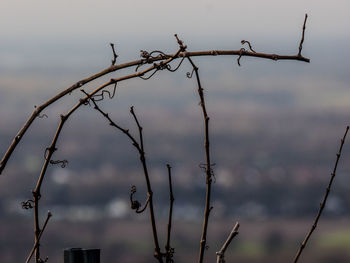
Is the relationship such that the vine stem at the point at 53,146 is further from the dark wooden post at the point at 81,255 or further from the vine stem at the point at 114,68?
the dark wooden post at the point at 81,255

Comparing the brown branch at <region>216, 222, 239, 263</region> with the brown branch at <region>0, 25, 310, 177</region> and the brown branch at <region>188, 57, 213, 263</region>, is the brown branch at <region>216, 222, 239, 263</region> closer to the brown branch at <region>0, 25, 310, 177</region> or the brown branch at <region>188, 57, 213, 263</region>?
the brown branch at <region>188, 57, 213, 263</region>

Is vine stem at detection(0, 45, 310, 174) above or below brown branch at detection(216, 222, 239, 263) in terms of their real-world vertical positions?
above

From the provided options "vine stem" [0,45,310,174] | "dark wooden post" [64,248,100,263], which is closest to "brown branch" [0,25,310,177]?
"vine stem" [0,45,310,174]

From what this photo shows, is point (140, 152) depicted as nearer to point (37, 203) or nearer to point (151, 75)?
point (151, 75)

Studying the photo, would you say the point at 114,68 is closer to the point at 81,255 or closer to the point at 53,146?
the point at 53,146

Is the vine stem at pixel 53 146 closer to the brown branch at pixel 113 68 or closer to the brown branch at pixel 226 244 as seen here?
the brown branch at pixel 113 68

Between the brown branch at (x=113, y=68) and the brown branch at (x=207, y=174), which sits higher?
the brown branch at (x=113, y=68)

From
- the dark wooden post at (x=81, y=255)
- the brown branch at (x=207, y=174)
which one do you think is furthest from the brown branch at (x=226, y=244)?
the dark wooden post at (x=81, y=255)

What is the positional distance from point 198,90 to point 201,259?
1.66 ft

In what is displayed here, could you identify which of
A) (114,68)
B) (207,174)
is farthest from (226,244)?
(114,68)

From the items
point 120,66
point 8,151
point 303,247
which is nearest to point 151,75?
point 120,66

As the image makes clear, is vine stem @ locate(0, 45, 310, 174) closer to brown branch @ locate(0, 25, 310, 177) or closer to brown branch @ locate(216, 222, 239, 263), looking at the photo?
brown branch @ locate(0, 25, 310, 177)

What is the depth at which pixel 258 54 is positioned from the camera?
8.23 ft

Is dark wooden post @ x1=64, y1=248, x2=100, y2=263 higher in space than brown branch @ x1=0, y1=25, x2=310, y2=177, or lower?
lower
